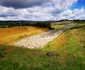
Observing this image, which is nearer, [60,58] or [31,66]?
[31,66]

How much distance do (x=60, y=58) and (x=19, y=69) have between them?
9.21 ft

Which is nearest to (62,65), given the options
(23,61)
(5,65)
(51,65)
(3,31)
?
(51,65)

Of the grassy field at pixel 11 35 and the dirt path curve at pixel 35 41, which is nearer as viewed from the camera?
the dirt path curve at pixel 35 41

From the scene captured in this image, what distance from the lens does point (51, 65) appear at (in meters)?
9.31

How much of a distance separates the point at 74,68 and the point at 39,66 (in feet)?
6.05

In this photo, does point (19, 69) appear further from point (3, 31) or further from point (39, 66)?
point (3, 31)

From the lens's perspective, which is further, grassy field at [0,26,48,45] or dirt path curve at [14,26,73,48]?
grassy field at [0,26,48,45]

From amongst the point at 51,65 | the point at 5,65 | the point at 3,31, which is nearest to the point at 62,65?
the point at 51,65

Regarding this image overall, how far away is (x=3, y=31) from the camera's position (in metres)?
36.7

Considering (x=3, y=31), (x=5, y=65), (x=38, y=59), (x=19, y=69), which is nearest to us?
(x=19, y=69)

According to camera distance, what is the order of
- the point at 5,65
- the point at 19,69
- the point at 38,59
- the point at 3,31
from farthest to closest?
the point at 3,31 < the point at 38,59 < the point at 5,65 < the point at 19,69

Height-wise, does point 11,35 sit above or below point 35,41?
above

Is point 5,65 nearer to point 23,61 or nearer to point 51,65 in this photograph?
point 23,61

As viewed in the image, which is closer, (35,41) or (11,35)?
(35,41)
